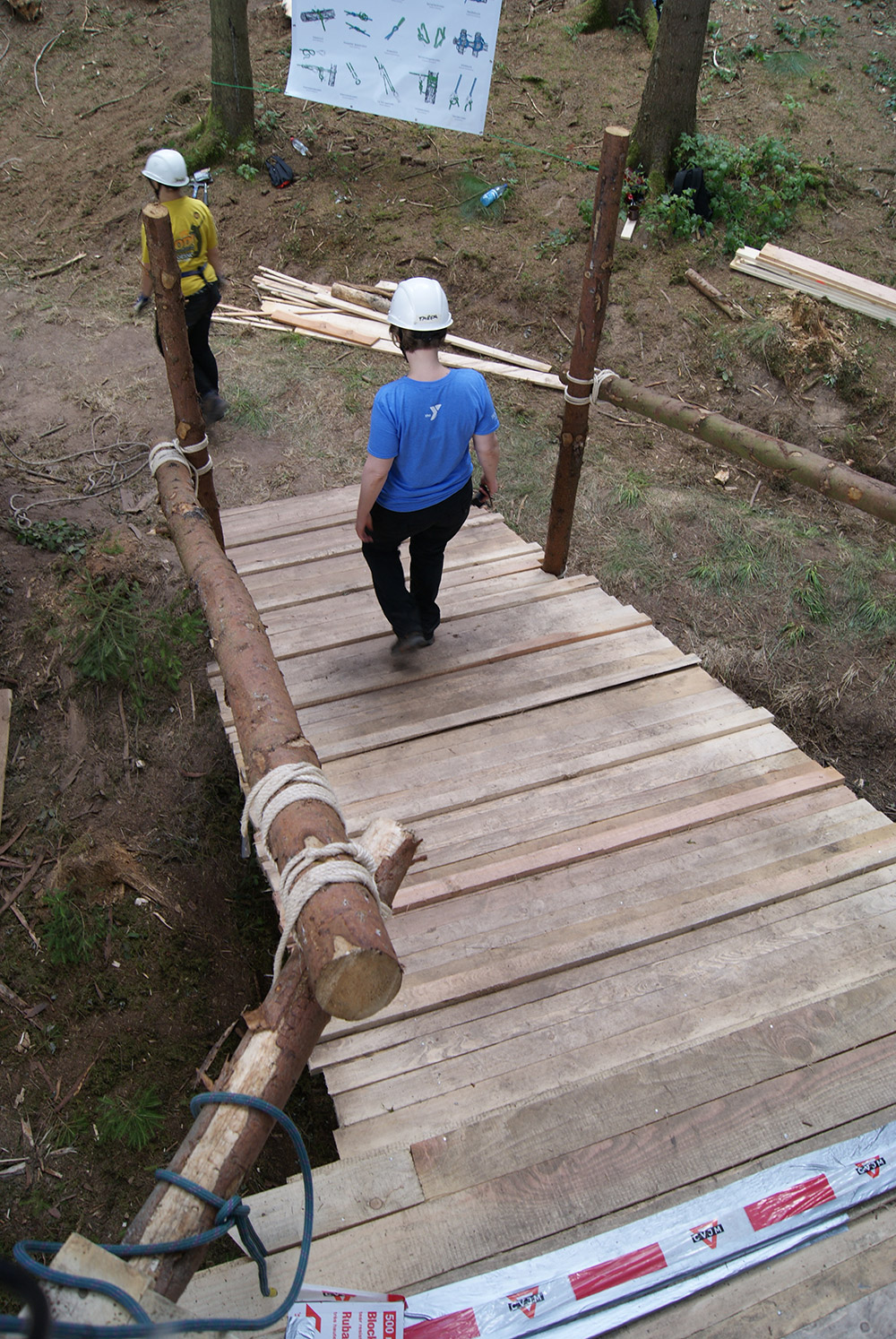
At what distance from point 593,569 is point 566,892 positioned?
3803mm

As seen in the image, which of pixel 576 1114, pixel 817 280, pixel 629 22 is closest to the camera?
pixel 576 1114

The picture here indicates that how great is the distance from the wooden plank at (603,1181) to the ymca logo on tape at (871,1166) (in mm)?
103

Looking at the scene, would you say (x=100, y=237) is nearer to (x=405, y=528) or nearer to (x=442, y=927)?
(x=405, y=528)

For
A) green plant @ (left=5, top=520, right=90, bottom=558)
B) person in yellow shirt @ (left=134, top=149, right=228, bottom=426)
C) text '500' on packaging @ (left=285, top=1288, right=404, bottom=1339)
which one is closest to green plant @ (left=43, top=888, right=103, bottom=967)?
text '500' on packaging @ (left=285, top=1288, right=404, bottom=1339)

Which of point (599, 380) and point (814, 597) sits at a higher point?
point (599, 380)

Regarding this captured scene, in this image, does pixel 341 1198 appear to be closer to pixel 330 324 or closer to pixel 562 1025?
pixel 562 1025

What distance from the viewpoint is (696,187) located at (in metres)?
9.43

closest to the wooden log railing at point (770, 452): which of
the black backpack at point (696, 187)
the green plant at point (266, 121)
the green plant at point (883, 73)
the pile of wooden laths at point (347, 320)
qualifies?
the pile of wooden laths at point (347, 320)

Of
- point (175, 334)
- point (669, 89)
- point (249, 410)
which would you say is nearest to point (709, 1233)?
point (175, 334)

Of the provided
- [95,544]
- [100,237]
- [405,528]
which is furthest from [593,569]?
[100,237]

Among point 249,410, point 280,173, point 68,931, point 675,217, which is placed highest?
point 675,217

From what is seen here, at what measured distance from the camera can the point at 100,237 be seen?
9.81 meters

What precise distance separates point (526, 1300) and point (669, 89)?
34.9 feet

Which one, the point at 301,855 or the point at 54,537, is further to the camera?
the point at 54,537
